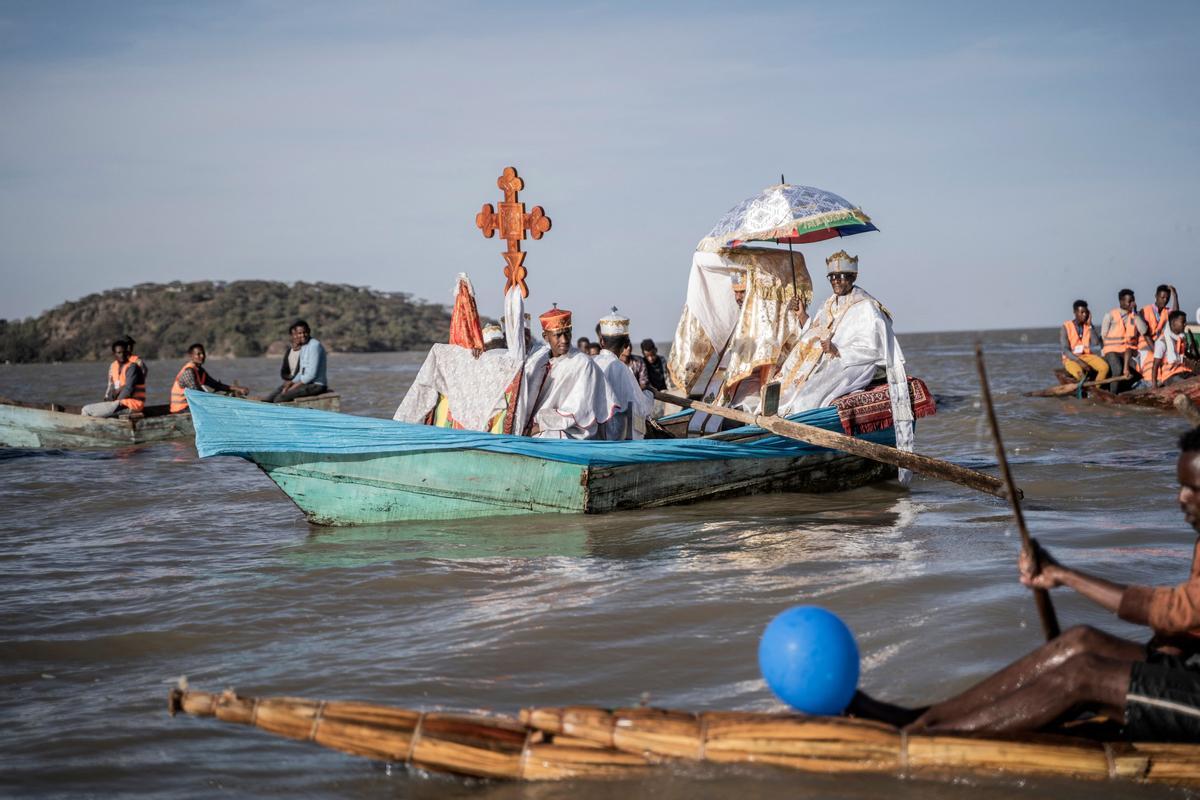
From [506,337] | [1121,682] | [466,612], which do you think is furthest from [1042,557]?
[506,337]

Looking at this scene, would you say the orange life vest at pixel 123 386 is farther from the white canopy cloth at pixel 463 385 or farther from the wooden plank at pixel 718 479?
the wooden plank at pixel 718 479

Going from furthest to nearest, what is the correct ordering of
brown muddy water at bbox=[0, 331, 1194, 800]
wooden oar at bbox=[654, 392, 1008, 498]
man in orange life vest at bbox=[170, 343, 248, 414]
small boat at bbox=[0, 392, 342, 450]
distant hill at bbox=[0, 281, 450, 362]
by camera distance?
distant hill at bbox=[0, 281, 450, 362], small boat at bbox=[0, 392, 342, 450], man in orange life vest at bbox=[170, 343, 248, 414], wooden oar at bbox=[654, 392, 1008, 498], brown muddy water at bbox=[0, 331, 1194, 800]

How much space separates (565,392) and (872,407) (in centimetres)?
256

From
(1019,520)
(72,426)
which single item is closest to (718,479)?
(1019,520)

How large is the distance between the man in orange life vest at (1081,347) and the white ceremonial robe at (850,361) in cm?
934

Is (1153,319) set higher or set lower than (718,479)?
higher

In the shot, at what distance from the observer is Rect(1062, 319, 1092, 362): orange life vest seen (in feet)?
56.6

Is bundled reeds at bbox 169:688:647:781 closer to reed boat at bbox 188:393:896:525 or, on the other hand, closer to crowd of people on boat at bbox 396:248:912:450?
reed boat at bbox 188:393:896:525

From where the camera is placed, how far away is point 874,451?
8.12 m

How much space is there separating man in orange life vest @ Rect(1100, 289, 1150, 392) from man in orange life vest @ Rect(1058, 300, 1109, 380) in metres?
0.18

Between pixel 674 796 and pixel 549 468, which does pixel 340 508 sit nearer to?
pixel 549 468

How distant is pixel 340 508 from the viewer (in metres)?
7.90

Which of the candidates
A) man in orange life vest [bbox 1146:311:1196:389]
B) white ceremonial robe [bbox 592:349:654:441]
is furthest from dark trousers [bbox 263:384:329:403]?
man in orange life vest [bbox 1146:311:1196:389]

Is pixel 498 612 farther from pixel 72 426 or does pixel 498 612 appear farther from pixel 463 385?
pixel 72 426
